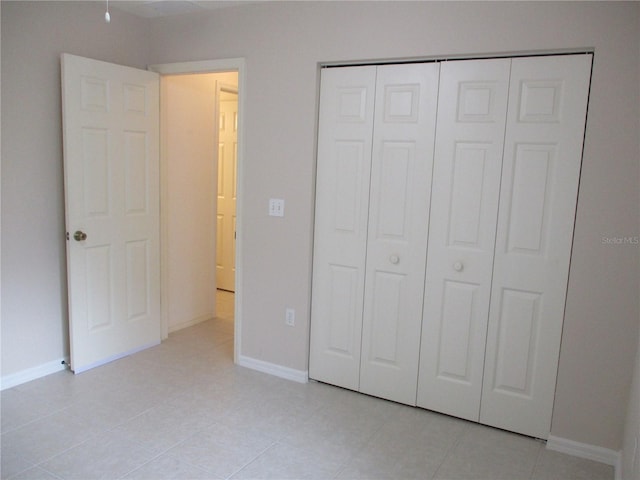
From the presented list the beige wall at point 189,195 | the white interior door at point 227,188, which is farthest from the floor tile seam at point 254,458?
the white interior door at point 227,188

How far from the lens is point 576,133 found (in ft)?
7.72

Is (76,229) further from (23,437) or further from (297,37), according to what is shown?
(297,37)

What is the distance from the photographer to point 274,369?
330cm

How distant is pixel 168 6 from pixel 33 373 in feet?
8.11

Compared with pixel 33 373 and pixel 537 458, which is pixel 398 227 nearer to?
pixel 537 458

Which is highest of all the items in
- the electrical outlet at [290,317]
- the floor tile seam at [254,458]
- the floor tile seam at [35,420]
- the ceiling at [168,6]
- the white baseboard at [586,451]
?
the ceiling at [168,6]

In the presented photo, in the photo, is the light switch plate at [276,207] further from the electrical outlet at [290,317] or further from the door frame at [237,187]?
the electrical outlet at [290,317]

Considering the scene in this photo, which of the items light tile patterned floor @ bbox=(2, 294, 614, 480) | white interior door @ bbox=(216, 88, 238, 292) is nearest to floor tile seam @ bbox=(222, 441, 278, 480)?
light tile patterned floor @ bbox=(2, 294, 614, 480)

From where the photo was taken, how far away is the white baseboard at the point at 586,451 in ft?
7.88

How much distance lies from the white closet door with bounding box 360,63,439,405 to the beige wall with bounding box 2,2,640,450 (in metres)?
0.22

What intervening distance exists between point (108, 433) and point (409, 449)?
153 centimetres

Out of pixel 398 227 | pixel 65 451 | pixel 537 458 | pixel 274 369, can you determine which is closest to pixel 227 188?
pixel 274 369

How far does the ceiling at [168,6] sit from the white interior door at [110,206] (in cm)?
40

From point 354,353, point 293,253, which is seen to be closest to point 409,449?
point 354,353
